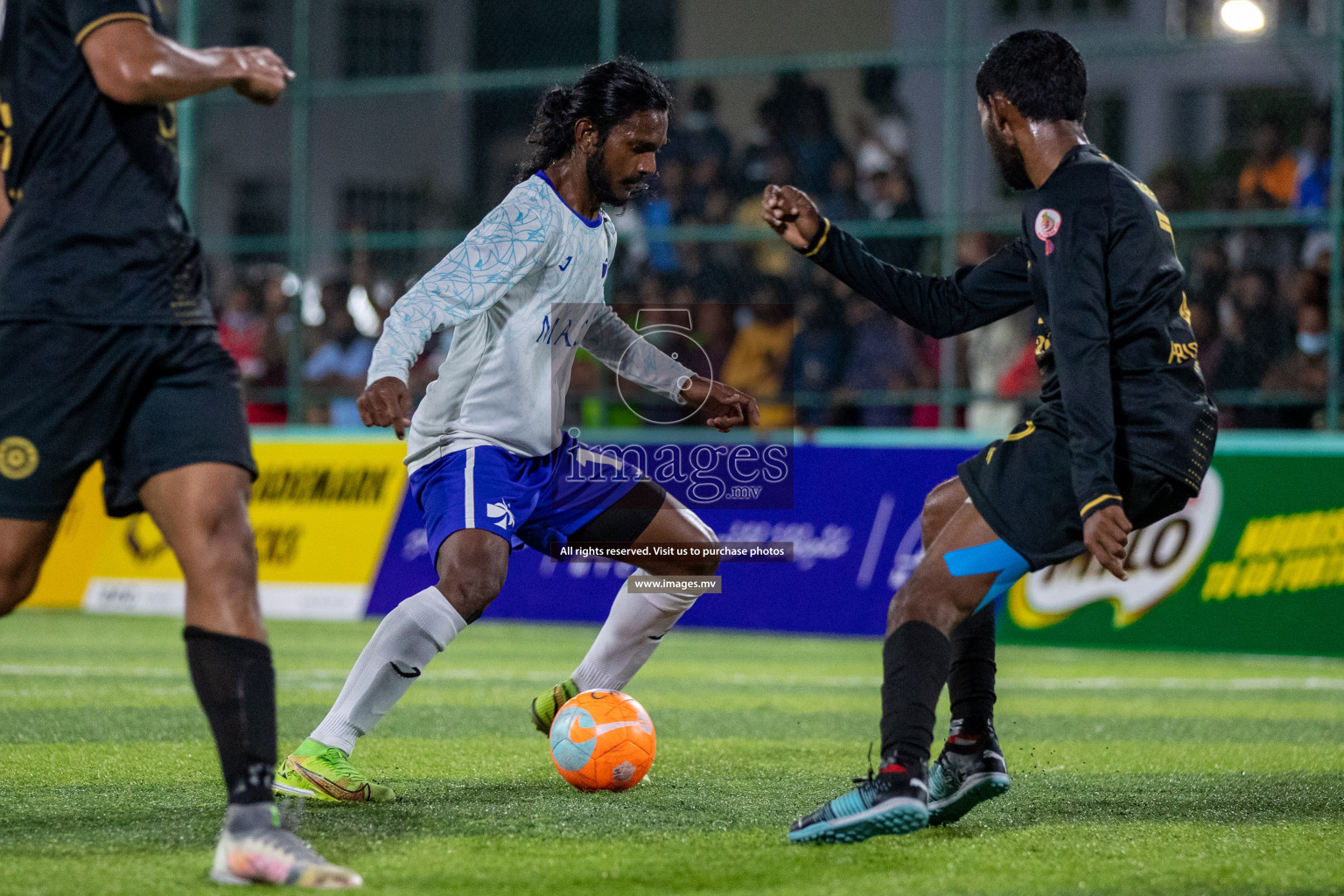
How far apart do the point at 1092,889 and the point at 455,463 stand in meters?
2.37

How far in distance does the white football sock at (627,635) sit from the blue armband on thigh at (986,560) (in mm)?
1417

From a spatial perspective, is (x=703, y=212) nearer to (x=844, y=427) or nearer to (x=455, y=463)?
(x=844, y=427)

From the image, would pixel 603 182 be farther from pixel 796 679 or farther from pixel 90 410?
pixel 796 679

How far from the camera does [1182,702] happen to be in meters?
8.12

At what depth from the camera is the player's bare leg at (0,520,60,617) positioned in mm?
3771

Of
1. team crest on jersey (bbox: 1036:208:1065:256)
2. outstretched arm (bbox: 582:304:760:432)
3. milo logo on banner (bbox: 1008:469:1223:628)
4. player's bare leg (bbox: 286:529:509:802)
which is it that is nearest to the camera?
team crest on jersey (bbox: 1036:208:1065:256)

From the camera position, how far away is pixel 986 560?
435 centimetres

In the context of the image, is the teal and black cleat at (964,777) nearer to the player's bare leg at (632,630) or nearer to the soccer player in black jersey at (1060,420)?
the soccer player in black jersey at (1060,420)

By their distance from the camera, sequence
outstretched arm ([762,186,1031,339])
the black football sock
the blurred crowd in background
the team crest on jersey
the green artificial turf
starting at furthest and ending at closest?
the blurred crowd in background, outstretched arm ([762,186,1031,339]), the black football sock, the team crest on jersey, the green artificial turf

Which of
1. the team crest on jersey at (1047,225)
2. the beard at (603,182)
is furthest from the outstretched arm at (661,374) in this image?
the team crest on jersey at (1047,225)

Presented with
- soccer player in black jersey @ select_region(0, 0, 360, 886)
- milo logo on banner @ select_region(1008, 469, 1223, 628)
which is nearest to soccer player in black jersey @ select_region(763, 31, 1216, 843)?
soccer player in black jersey @ select_region(0, 0, 360, 886)

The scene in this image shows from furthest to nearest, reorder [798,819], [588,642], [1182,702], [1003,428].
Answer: [1003,428] < [588,642] < [1182,702] < [798,819]

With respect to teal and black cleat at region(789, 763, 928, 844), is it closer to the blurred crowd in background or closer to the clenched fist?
the clenched fist

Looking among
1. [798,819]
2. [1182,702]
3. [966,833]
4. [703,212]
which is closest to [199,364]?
[798,819]
